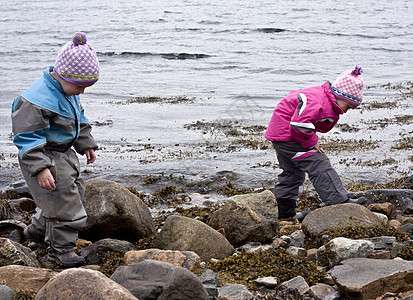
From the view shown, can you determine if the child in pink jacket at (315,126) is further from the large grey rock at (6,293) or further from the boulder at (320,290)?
the large grey rock at (6,293)

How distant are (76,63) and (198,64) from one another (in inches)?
911

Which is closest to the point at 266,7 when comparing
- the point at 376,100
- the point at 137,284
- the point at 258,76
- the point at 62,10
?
the point at 62,10

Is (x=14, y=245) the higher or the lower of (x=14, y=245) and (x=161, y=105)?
the higher

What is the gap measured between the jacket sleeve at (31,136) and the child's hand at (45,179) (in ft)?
0.14

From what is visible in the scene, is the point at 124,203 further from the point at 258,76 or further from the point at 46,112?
the point at 258,76

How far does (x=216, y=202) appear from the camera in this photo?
7.68m

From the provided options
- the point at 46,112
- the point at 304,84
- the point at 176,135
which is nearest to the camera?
the point at 46,112

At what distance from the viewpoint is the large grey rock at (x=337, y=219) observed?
5512mm

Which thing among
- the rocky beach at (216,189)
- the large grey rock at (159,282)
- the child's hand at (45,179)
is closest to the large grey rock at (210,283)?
the rocky beach at (216,189)

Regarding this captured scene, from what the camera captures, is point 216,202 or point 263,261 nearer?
point 263,261

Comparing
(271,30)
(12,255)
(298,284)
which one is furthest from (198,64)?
(298,284)

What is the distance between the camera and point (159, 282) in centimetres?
343

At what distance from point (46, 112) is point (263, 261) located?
8.15 ft

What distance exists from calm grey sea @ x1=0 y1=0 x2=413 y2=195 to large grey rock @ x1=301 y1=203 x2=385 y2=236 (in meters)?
3.24
